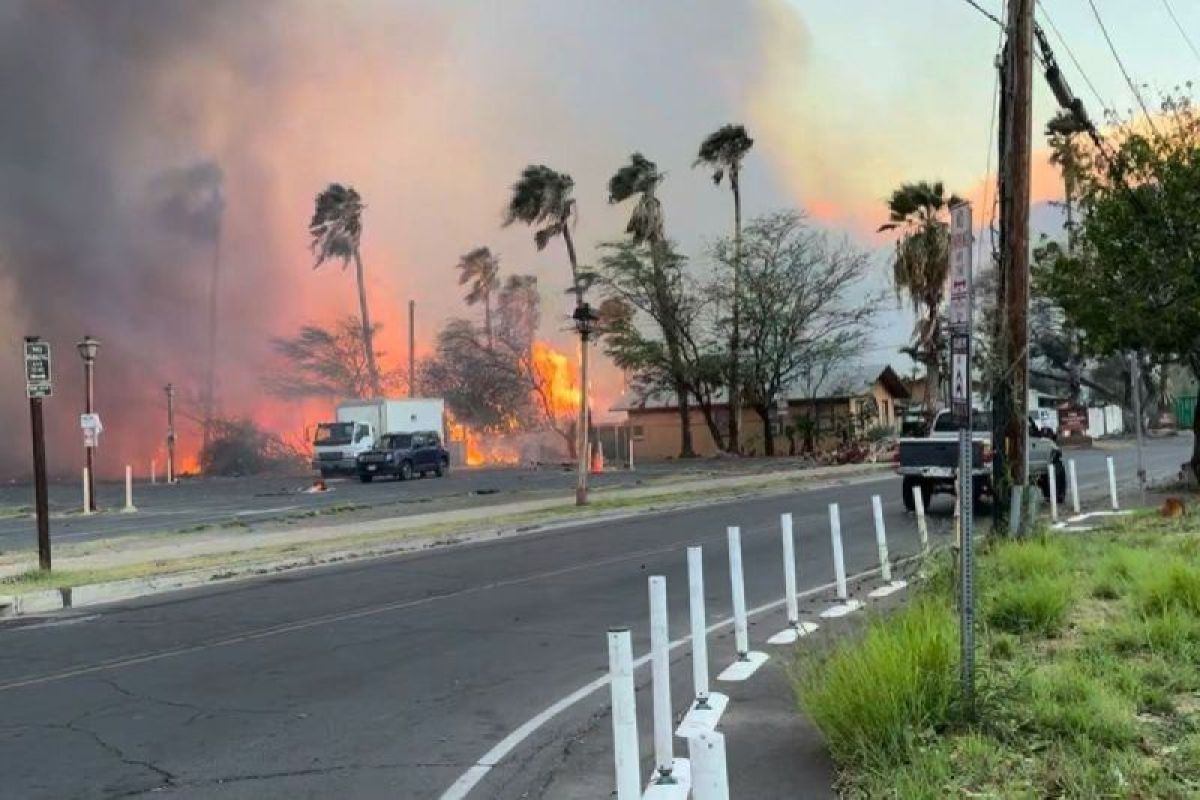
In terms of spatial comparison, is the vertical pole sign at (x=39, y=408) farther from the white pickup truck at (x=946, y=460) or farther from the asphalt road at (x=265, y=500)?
the white pickup truck at (x=946, y=460)

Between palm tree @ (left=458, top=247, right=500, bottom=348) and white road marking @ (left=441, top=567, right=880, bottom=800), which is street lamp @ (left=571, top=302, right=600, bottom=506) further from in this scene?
palm tree @ (left=458, top=247, right=500, bottom=348)

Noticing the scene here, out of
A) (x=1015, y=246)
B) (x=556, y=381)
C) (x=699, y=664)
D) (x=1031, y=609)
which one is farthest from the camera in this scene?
(x=556, y=381)

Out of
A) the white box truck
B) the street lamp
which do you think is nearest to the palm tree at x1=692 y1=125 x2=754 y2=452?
the white box truck

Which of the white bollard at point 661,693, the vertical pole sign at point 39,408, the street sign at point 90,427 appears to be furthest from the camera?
the street sign at point 90,427

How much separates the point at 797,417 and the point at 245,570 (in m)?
39.4

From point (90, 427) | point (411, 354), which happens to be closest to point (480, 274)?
point (411, 354)

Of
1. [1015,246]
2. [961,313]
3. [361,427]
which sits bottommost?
[961,313]

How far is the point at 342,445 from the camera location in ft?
133

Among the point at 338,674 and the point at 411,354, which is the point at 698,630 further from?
the point at 411,354

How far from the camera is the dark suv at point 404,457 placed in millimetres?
37594

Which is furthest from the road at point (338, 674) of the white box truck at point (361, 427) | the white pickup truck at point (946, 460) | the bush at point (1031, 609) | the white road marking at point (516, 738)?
the white box truck at point (361, 427)

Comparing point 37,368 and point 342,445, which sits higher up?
point 37,368

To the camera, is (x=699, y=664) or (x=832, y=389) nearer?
(x=699, y=664)

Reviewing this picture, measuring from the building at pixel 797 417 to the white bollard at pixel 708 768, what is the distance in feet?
142
